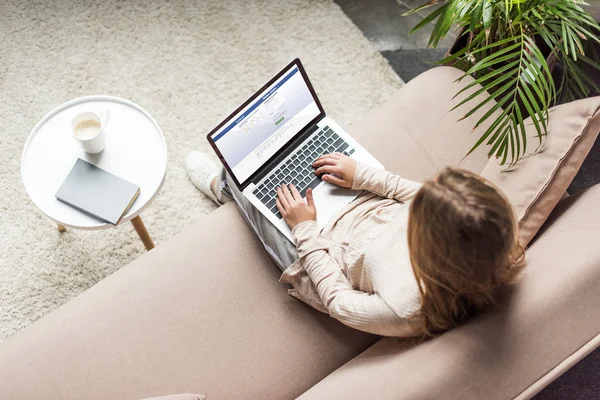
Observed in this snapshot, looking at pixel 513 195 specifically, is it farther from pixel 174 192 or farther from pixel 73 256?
pixel 73 256

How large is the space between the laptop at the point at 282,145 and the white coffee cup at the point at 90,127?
0.33 m

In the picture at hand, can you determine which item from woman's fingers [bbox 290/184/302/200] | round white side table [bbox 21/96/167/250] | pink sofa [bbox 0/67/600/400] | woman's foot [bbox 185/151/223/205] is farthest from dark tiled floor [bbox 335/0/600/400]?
round white side table [bbox 21/96/167/250]

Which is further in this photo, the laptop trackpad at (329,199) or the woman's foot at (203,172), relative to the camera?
the woman's foot at (203,172)

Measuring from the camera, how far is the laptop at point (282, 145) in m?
1.39

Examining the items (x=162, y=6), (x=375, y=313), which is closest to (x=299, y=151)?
(x=375, y=313)

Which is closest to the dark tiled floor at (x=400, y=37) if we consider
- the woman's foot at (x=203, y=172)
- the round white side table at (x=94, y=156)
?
the woman's foot at (x=203, y=172)

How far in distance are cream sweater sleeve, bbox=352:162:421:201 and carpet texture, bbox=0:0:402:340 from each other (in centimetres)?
70

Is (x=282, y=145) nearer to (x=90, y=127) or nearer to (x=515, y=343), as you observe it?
(x=90, y=127)

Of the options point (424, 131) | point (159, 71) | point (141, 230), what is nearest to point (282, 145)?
point (424, 131)

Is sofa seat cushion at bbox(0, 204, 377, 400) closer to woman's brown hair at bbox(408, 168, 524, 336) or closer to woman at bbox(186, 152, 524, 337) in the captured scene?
woman at bbox(186, 152, 524, 337)

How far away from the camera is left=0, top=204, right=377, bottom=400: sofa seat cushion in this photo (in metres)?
1.27

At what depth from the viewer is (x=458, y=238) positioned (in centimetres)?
88

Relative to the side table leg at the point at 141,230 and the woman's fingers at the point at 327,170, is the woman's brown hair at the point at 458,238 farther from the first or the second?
the side table leg at the point at 141,230

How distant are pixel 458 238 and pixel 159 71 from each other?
1.56 meters
